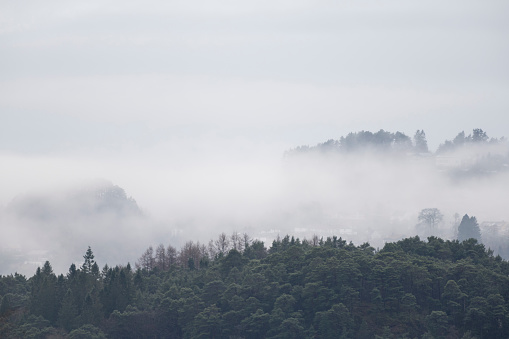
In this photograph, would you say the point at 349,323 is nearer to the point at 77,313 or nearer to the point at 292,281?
the point at 292,281

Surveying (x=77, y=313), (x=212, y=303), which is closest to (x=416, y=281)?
(x=212, y=303)

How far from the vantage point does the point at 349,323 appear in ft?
354

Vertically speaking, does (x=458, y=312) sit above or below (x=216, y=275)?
below

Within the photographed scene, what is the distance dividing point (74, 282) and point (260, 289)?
86.3ft

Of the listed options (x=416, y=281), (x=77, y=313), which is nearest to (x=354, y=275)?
(x=416, y=281)

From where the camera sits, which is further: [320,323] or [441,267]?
[441,267]

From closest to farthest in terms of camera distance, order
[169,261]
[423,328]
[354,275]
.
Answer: [423,328] → [354,275] → [169,261]

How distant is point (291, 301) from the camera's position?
113 metres

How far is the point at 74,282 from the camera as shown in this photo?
120438mm

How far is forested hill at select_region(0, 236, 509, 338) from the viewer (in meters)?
107

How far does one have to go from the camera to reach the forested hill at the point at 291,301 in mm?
107250

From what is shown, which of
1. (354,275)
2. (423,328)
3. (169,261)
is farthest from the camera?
(169,261)

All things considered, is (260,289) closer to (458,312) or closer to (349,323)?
(349,323)

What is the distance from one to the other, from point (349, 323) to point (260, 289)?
1464cm
